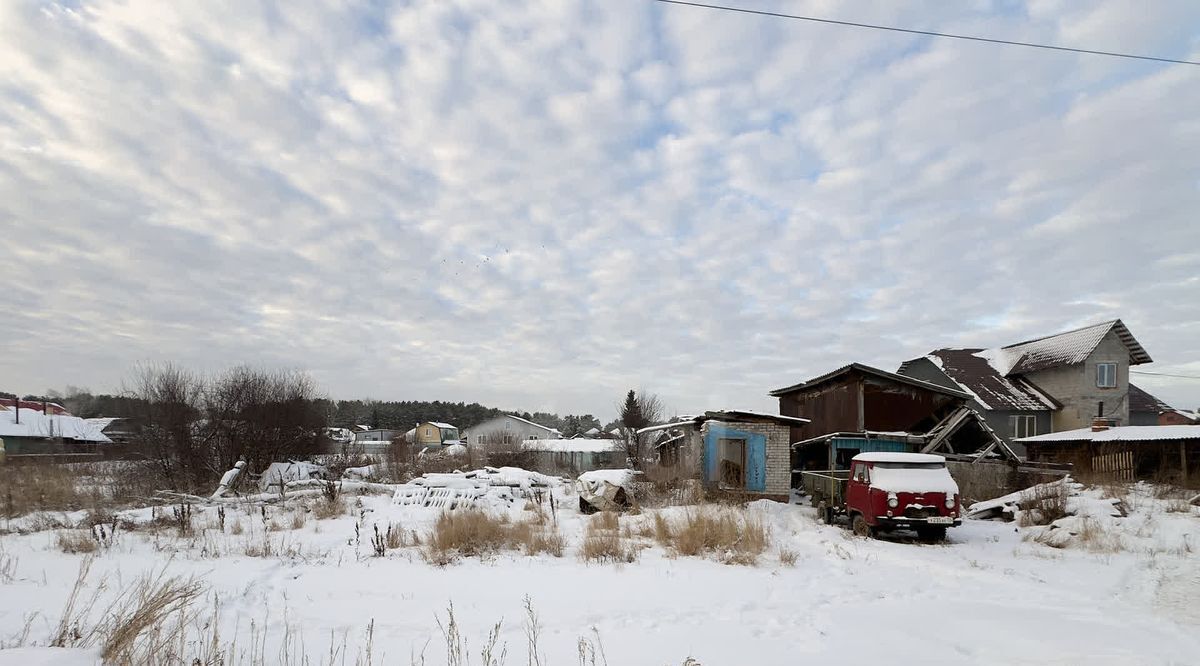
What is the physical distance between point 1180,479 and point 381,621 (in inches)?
991

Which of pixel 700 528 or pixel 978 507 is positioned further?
pixel 978 507

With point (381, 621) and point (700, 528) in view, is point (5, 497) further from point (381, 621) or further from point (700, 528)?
point (700, 528)

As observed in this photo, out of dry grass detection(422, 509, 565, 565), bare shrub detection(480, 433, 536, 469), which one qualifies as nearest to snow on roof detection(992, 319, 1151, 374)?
bare shrub detection(480, 433, 536, 469)

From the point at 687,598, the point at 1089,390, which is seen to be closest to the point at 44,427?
the point at 687,598

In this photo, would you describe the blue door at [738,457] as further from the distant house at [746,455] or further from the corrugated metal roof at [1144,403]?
the corrugated metal roof at [1144,403]

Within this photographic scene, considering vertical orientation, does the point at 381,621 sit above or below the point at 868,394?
below

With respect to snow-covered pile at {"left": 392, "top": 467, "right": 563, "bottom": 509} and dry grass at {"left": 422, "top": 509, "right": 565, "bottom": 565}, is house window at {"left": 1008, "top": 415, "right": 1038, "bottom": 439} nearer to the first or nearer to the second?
snow-covered pile at {"left": 392, "top": 467, "right": 563, "bottom": 509}

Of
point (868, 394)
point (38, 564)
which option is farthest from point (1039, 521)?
point (38, 564)

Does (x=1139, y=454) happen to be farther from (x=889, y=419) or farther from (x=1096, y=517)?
(x=1096, y=517)

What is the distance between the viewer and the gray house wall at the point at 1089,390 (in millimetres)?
34250

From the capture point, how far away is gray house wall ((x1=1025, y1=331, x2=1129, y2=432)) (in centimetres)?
3425

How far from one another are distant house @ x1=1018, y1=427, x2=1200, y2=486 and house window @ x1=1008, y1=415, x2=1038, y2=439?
10.2 meters

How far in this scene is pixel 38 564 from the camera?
9875 millimetres

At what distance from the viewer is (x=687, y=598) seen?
8.17m
